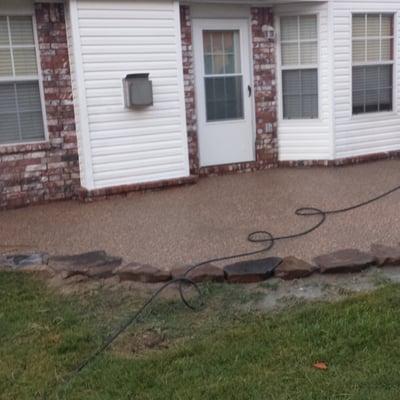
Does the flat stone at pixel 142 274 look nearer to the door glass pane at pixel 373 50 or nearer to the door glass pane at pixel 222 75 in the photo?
the door glass pane at pixel 222 75

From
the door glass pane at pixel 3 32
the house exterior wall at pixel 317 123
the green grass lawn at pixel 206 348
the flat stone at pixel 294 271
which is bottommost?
the green grass lawn at pixel 206 348

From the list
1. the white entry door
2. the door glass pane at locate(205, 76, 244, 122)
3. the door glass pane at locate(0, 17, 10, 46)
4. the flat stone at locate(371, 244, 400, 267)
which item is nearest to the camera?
the flat stone at locate(371, 244, 400, 267)

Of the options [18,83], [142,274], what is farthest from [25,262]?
[18,83]

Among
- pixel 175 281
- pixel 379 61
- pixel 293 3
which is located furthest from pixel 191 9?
pixel 175 281

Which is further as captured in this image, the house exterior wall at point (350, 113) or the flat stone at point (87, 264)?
the house exterior wall at point (350, 113)

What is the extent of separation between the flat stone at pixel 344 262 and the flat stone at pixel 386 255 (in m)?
0.05

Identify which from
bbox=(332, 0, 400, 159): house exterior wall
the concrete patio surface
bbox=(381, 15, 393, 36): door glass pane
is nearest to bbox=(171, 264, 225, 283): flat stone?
the concrete patio surface

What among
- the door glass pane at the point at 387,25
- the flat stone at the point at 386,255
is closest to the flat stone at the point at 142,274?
the flat stone at the point at 386,255

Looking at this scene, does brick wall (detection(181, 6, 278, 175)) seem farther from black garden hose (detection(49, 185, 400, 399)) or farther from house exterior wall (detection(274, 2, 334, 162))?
black garden hose (detection(49, 185, 400, 399))

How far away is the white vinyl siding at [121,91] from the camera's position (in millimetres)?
7281

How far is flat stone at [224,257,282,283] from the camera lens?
4.57m

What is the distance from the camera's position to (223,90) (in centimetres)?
869

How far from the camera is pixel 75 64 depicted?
7.23 meters

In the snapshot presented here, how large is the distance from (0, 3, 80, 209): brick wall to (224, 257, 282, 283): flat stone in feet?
11.4
